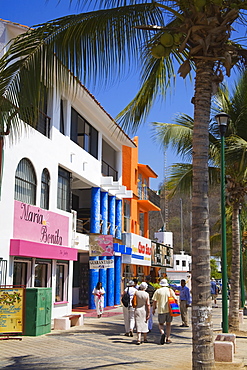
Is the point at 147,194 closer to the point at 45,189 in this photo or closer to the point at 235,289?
the point at 45,189

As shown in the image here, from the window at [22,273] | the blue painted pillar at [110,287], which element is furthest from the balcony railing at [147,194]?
the window at [22,273]

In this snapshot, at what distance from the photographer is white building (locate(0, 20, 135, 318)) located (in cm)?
1532

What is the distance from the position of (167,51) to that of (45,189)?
11252mm

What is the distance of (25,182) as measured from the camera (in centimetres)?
1659

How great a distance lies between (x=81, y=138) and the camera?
79.2ft

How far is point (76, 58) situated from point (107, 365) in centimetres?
564

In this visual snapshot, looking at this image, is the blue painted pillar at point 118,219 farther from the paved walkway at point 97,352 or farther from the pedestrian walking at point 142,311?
the pedestrian walking at point 142,311

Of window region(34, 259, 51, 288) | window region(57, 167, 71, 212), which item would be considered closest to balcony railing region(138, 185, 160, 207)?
window region(57, 167, 71, 212)

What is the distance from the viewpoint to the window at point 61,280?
64.3 ft

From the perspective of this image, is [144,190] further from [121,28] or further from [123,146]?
[121,28]

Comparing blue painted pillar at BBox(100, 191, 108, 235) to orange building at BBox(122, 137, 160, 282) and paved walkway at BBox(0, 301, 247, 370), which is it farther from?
paved walkway at BBox(0, 301, 247, 370)

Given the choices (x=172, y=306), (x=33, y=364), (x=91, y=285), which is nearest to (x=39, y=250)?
(x=172, y=306)

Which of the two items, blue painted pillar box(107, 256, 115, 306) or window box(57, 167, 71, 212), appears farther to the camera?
blue painted pillar box(107, 256, 115, 306)

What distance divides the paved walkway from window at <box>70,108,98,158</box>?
1038cm
